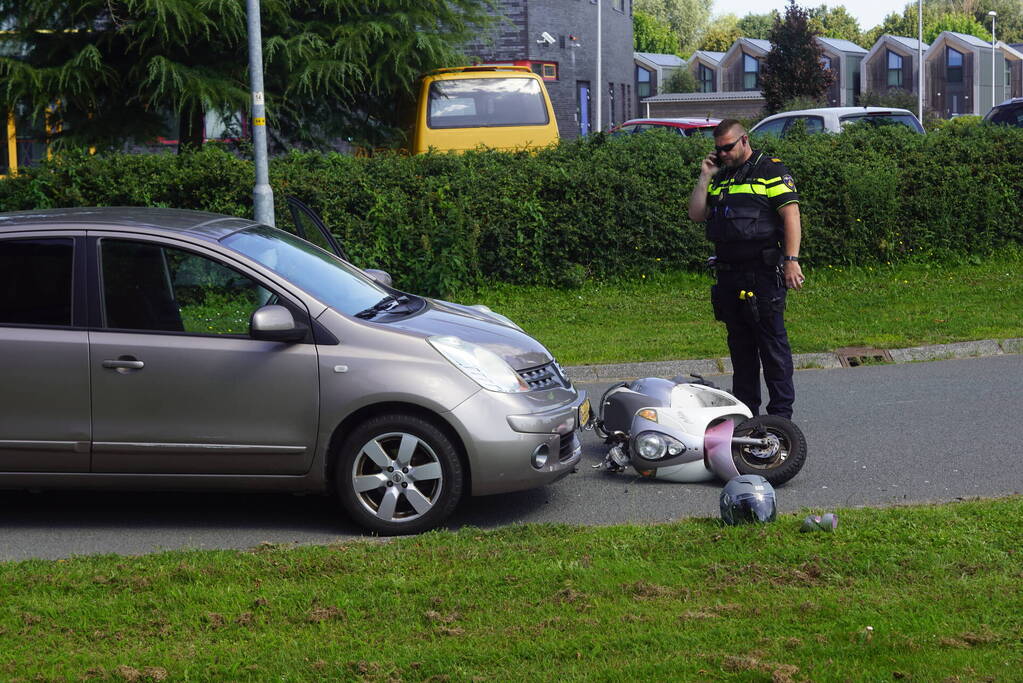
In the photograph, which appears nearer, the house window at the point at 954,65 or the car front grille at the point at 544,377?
the car front grille at the point at 544,377

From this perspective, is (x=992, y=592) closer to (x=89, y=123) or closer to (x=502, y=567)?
(x=502, y=567)

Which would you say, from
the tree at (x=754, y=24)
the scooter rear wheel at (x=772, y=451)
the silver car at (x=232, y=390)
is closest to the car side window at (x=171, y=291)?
the silver car at (x=232, y=390)

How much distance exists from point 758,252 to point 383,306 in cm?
220

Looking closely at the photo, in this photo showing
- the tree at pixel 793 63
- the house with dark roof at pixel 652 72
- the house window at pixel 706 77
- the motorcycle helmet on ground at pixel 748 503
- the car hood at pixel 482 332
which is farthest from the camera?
the house window at pixel 706 77

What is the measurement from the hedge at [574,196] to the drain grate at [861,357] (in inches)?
138

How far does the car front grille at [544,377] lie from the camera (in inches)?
252

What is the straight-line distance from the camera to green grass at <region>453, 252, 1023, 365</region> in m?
11.4

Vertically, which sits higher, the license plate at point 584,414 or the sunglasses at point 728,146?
the sunglasses at point 728,146

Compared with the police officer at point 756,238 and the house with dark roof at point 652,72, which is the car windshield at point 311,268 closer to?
the police officer at point 756,238

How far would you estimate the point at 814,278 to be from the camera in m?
14.4

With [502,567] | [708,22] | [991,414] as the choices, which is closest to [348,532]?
[502,567]

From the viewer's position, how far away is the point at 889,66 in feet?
273

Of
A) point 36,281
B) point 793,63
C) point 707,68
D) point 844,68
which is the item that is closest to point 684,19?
point 707,68

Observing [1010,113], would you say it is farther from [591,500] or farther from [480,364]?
[480,364]
